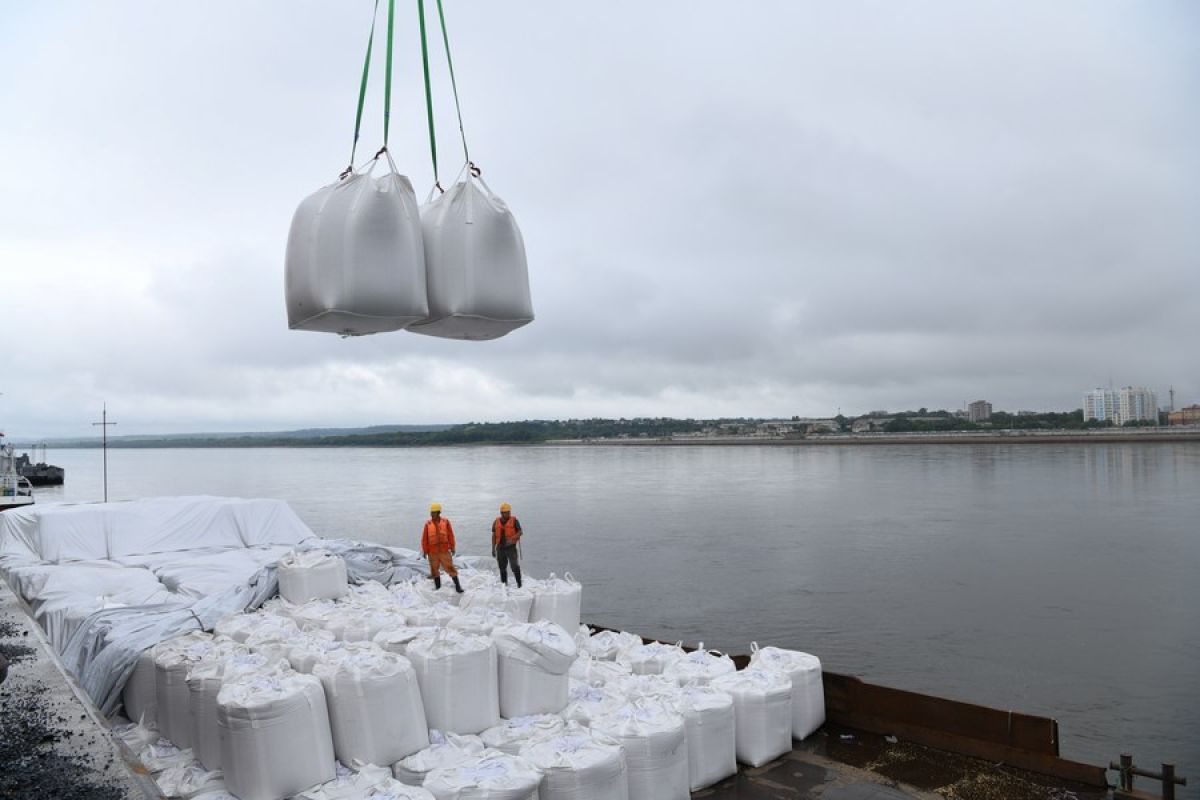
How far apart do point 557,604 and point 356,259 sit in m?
4.18

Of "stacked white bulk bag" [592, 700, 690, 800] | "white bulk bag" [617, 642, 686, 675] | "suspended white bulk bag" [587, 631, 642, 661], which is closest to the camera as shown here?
"stacked white bulk bag" [592, 700, 690, 800]

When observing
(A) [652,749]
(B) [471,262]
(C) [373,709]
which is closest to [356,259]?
(B) [471,262]

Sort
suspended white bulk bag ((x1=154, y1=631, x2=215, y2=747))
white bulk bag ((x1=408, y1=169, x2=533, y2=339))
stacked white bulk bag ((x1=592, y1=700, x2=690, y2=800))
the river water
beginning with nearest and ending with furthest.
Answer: stacked white bulk bag ((x1=592, y1=700, x2=690, y2=800)) < white bulk bag ((x1=408, y1=169, x2=533, y2=339)) < suspended white bulk bag ((x1=154, y1=631, x2=215, y2=747)) < the river water

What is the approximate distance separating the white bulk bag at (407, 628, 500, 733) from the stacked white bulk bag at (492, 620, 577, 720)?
0.39 feet

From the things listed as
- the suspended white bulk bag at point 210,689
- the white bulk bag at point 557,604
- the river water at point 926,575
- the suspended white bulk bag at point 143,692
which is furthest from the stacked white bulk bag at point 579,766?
the river water at point 926,575

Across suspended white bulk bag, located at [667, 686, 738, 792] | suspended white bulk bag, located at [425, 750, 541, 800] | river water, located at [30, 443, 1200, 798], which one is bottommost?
river water, located at [30, 443, 1200, 798]

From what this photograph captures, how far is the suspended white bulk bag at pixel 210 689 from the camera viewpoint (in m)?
5.23

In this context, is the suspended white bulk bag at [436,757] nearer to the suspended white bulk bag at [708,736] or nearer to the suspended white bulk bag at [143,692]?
the suspended white bulk bag at [708,736]

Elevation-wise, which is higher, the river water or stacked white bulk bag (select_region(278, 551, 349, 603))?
stacked white bulk bag (select_region(278, 551, 349, 603))

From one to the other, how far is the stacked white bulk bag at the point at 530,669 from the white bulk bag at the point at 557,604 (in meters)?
1.83

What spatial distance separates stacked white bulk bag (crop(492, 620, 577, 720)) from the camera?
5.73 metres

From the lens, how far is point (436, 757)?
16.4 ft

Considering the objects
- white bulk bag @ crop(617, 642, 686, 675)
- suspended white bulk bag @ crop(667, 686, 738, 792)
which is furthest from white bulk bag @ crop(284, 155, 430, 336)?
white bulk bag @ crop(617, 642, 686, 675)

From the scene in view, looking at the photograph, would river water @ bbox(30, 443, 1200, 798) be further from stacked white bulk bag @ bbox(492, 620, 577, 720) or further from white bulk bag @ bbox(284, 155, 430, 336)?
white bulk bag @ bbox(284, 155, 430, 336)
